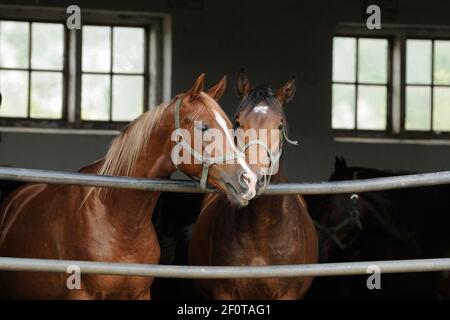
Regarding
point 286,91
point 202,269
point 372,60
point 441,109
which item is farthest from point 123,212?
point 441,109

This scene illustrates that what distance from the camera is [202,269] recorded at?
178 inches

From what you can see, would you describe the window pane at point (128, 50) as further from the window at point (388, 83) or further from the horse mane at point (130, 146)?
the horse mane at point (130, 146)

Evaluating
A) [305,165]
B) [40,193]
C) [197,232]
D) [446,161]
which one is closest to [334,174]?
[305,165]

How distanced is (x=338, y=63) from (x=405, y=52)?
535mm

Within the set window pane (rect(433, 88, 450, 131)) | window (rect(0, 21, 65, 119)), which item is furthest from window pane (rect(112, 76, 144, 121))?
window pane (rect(433, 88, 450, 131))

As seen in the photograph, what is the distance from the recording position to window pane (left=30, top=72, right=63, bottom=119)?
848cm

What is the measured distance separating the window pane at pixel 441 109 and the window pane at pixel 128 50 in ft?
7.83

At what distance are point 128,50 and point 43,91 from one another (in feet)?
2.30

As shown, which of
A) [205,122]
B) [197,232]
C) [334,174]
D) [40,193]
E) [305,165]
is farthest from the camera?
[305,165]

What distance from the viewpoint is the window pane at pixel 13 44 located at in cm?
838

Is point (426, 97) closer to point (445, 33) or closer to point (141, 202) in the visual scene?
point (445, 33)

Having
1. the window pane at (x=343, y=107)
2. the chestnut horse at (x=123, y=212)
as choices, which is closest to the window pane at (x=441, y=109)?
the window pane at (x=343, y=107)

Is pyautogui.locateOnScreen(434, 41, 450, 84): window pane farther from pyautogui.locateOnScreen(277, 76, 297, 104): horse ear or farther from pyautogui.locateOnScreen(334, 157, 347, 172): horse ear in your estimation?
pyautogui.locateOnScreen(277, 76, 297, 104): horse ear
